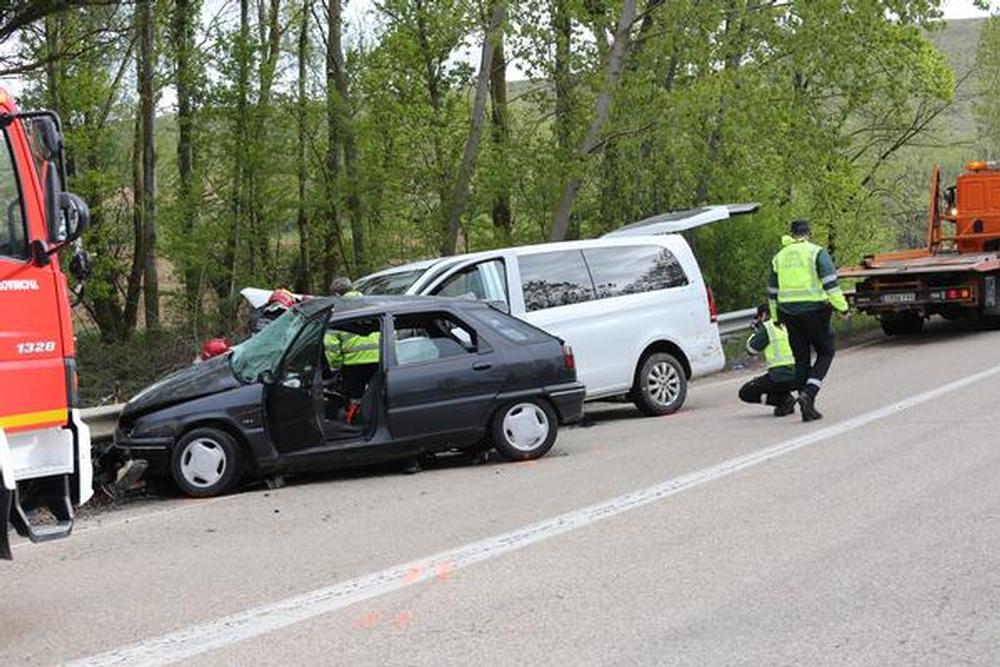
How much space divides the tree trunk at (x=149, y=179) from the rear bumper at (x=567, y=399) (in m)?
13.8

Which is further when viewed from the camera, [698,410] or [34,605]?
[698,410]

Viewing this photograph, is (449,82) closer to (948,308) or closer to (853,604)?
(948,308)

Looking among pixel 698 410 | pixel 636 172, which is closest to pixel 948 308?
pixel 636 172

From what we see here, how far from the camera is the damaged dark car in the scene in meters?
8.57

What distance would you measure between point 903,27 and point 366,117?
11.6 m

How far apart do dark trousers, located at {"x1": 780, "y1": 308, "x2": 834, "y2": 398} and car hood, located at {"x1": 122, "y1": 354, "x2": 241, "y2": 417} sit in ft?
17.6

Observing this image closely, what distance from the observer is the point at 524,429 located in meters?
9.52

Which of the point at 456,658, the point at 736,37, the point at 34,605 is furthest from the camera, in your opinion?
the point at 736,37

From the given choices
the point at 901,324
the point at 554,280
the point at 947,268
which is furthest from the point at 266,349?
the point at 901,324

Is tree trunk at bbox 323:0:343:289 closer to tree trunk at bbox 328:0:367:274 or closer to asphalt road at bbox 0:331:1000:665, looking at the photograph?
tree trunk at bbox 328:0:367:274

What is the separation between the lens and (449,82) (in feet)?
63.5

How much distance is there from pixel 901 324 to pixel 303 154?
36.4 feet

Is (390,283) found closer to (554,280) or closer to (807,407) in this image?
(554,280)

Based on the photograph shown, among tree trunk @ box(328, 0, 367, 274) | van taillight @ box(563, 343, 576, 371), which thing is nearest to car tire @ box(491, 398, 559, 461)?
van taillight @ box(563, 343, 576, 371)
